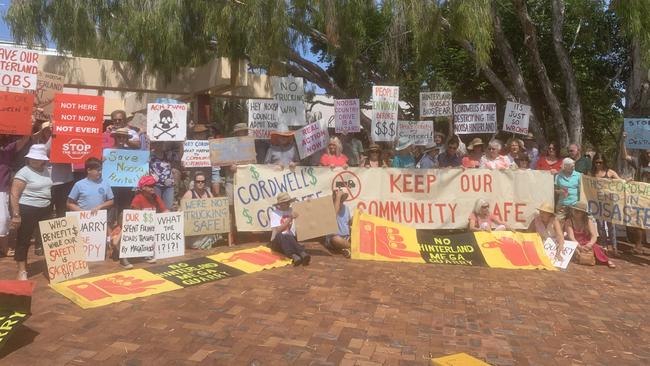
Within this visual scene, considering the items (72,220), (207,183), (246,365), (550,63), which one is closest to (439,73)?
(550,63)

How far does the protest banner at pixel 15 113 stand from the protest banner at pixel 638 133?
29.7ft

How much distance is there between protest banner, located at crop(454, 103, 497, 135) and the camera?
10.9 meters

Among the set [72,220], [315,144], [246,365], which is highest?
[315,144]

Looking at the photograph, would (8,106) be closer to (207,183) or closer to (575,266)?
(207,183)

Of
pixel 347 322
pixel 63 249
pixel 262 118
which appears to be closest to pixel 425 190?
pixel 262 118

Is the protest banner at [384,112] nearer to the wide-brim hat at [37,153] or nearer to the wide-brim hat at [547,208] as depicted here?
the wide-brim hat at [547,208]

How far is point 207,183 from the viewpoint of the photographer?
959 cm

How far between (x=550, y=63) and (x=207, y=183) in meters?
12.9

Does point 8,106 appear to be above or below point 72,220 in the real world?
above

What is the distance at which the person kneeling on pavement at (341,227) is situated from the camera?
866cm

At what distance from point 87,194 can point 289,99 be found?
13.4 ft

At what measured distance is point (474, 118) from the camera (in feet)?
36.0

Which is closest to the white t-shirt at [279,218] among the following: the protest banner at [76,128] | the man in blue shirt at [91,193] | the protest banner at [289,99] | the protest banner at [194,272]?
the protest banner at [194,272]

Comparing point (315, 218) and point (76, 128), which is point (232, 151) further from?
point (76, 128)
